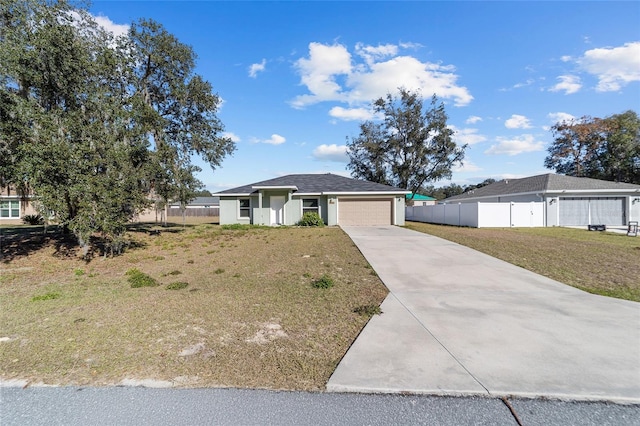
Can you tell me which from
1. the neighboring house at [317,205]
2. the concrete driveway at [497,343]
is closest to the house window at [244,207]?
the neighboring house at [317,205]

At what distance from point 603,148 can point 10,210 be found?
65371 millimetres

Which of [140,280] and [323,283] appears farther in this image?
[140,280]

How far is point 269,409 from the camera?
2.39 m

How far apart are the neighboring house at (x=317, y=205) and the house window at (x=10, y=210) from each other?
23583mm

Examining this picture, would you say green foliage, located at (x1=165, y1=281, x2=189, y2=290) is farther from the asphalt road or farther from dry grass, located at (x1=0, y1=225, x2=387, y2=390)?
the asphalt road

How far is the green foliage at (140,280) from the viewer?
6207mm

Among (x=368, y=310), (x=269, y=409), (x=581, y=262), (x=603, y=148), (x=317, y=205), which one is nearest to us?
(x=269, y=409)

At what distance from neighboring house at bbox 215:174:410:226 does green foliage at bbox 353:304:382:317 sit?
15878 millimetres

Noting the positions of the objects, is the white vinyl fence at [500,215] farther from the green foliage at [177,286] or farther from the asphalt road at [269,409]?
the asphalt road at [269,409]

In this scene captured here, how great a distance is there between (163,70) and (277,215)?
1069 cm

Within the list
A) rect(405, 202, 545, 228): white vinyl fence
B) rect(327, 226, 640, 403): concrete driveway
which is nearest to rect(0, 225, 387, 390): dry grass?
rect(327, 226, 640, 403): concrete driveway

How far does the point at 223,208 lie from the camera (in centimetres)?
2133

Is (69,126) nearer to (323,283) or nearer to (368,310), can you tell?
(323,283)

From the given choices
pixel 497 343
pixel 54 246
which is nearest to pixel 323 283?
pixel 497 343
